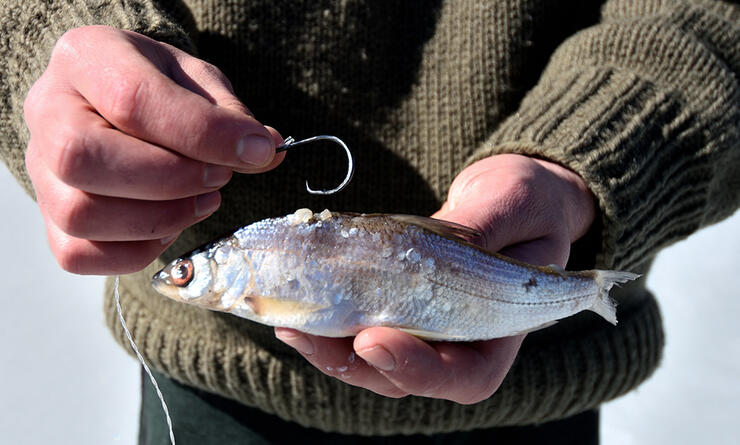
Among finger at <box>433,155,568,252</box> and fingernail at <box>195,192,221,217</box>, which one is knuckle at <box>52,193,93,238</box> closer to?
fingernail at <box>195,192,221,217</box>

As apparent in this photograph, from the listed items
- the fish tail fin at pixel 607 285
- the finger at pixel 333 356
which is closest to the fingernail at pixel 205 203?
the finger at pixel 333 356

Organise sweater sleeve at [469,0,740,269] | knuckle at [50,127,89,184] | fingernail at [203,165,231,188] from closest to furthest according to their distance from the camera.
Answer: knuckle at [50,127,89,184] < fingernail at [203,165,231,188] < sweater sleeve at [469,0,740,269]

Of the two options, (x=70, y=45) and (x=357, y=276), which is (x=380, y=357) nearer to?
(x=357, y=276)

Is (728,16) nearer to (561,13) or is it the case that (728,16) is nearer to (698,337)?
(561,13)

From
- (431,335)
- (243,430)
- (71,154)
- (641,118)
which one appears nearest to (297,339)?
(431,335)

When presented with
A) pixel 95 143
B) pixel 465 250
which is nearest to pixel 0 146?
pixel 95 143

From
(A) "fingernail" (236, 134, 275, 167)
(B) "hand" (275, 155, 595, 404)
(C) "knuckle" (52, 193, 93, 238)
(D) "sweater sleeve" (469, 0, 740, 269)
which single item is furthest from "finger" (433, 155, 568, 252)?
(C) "knuckle" (52, 193, 93, 238)

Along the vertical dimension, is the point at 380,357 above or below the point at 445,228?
below
